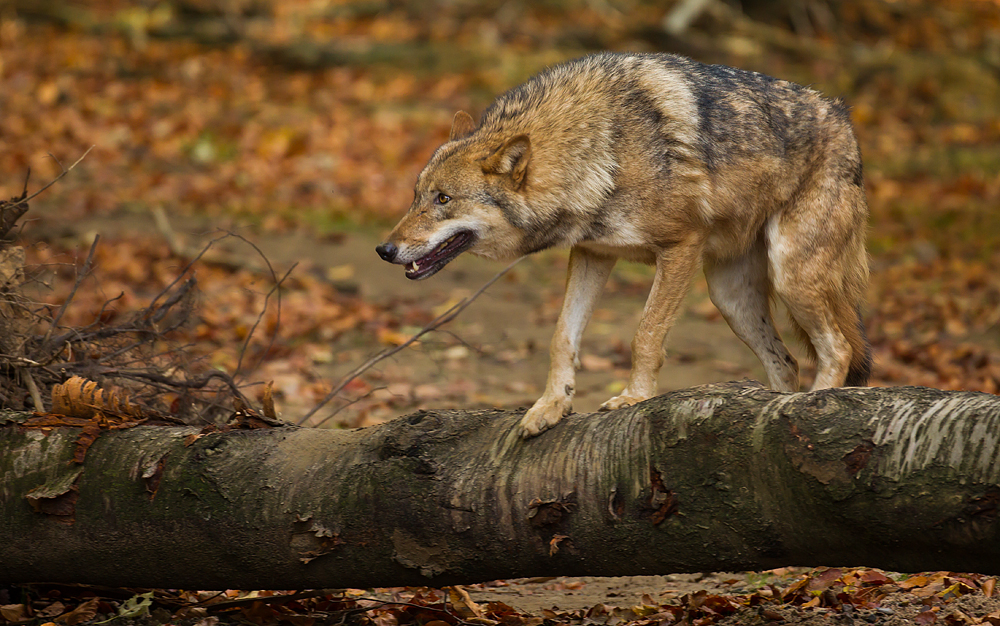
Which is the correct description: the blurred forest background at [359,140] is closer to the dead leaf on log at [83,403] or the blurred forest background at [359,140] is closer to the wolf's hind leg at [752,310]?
the dead leaf on log at [83,403]

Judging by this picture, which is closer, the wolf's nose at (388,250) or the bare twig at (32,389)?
the bare twig at (32,389)

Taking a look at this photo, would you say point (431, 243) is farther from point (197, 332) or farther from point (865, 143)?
point (865, 143)

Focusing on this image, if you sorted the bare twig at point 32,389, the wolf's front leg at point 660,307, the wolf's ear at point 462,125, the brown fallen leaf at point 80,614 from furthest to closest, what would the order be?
1. the wolf's ear at point 462,125
2. the wolf's front leg at point 660,307
3. the bare twig at point 32,389
4. the brown fallen leaf at point 80,614

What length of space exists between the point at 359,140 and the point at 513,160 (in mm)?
10623

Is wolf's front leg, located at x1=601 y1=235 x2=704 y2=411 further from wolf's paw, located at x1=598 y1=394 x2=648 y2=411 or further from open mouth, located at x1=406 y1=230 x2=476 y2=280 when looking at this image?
open mouth, located at x1=406 y1=230 x2=476 y2=280

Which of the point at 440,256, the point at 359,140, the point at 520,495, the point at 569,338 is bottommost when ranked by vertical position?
the point at 520,495

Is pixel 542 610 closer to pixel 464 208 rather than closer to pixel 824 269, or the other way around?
pixel 464 208

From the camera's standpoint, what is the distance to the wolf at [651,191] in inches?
178

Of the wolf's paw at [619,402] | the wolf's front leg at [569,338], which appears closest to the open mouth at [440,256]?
the wolf's front leg at [569,338]

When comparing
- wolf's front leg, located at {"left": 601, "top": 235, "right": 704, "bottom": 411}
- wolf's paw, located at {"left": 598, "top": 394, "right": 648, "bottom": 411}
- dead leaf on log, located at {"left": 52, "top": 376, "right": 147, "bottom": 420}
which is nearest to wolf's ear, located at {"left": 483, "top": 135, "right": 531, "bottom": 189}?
wolf's front leg, located at {"left": 601, "top": 235, "right": 704, "bottom": 411}

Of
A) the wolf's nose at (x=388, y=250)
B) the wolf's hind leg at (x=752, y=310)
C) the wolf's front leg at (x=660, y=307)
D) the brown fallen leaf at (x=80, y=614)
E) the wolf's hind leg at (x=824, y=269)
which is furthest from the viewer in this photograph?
the wolf's hind leg at (x=752, y=310)

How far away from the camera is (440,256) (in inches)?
182

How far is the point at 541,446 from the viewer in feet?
11.5

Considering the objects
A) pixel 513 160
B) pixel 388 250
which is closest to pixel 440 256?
pixel 388 250
